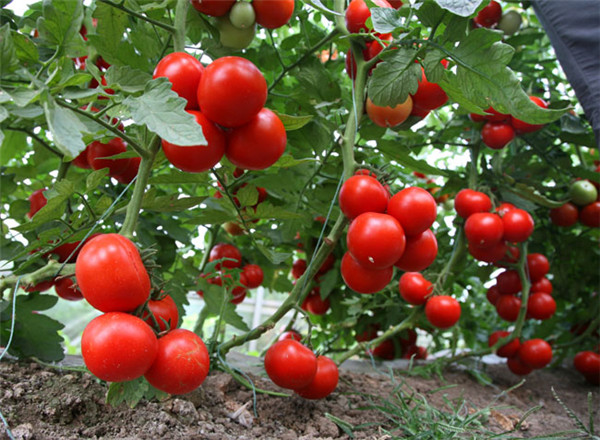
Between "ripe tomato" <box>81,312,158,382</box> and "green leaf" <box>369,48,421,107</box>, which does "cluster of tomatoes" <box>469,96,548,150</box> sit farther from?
"ripe tomato" <box>81,312,158,382</box>

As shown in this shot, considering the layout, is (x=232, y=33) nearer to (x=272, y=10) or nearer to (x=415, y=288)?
(x=272, y=10)

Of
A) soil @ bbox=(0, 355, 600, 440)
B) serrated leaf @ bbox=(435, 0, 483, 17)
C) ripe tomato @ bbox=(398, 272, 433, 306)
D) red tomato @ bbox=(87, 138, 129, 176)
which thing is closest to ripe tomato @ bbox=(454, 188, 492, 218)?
ripe tomato @ bbox=(398, 272, 433, 306)

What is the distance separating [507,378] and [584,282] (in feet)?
1.34

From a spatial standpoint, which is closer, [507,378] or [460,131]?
[460,131]

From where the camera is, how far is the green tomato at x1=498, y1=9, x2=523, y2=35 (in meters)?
1.25

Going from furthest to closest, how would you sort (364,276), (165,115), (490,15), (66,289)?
(490,15)
(66,289)
(364,276)
(165,115)

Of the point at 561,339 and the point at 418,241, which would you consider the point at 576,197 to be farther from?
the point at 418,241

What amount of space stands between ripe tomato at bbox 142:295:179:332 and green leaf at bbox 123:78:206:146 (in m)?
0.24

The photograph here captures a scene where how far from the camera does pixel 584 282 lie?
Result: 5.34 feet

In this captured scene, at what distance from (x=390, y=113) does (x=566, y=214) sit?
799 mm

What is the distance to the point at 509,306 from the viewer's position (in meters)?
1.33

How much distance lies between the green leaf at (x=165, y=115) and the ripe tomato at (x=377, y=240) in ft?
0.93

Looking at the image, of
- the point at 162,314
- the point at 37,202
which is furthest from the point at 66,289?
the point at 162,314

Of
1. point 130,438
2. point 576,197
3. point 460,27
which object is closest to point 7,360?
point 130,438
